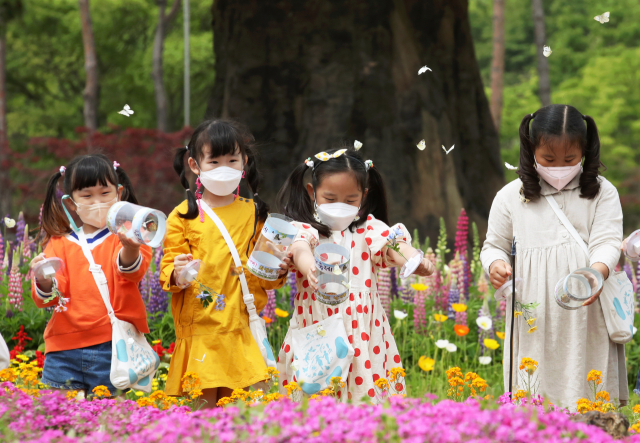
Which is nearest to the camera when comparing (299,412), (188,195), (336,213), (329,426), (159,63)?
(329,426)

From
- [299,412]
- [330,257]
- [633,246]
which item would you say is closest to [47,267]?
[330,257]

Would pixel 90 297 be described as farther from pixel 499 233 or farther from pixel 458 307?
pixel 458 307

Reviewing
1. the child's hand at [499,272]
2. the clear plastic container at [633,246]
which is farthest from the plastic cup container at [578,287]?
the child's hand at [499,272]

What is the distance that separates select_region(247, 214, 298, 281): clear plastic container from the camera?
286 cm

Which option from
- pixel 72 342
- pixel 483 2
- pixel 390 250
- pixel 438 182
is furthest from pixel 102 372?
pixel 483 2

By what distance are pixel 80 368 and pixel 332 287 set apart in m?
1.26

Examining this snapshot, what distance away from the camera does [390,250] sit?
319cm

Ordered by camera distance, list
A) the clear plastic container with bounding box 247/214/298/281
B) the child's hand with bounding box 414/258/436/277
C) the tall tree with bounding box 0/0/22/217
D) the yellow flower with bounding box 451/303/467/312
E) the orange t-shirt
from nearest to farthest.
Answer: the clear plastic container with bounding box 247/214/298/281 < the child's hand with bounding box 414/258/436/277 < the orange t-shirt < the yellow flower with bounding box 451/303/467/312 < the tall tree with bounding box 0/0/22/217

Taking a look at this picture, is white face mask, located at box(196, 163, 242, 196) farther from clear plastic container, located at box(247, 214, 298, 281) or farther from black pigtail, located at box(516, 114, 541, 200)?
black pigtail, located at box(516, 114, 541, 200)

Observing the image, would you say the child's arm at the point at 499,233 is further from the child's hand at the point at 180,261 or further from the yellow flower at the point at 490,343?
the child's hand at the point at 180,261

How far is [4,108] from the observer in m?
20.7

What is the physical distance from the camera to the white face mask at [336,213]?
3082 mm

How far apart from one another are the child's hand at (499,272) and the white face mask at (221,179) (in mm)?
1246

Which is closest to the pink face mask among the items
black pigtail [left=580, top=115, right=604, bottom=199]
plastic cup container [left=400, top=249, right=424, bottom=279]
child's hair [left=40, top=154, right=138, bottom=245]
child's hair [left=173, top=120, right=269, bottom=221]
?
black pigtail [left=580, top=115, right=604, bottom=199]
